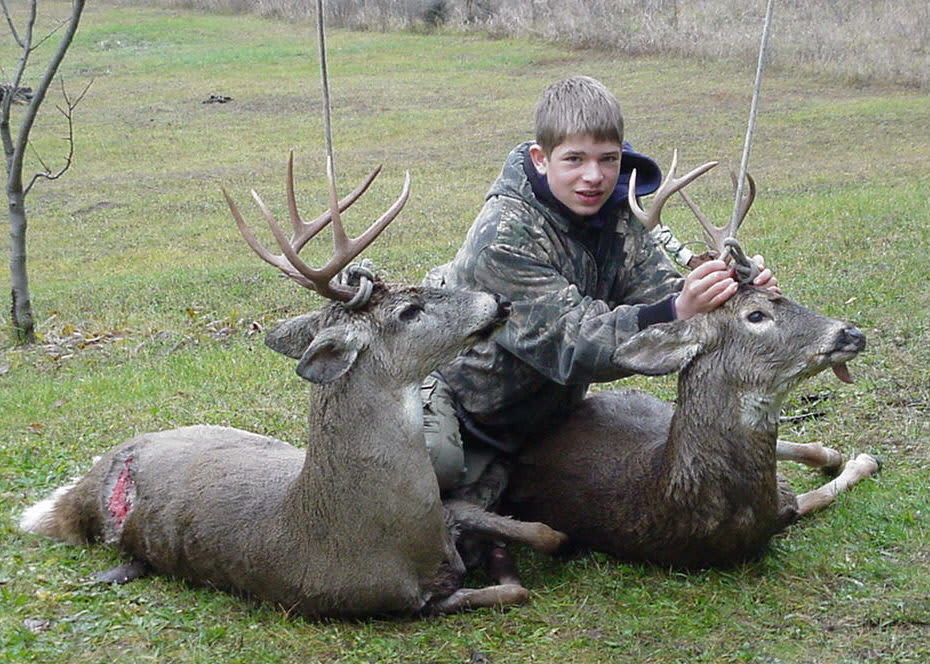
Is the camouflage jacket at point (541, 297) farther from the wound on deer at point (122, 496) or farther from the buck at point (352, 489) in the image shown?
the wound on deer at point (122, 496)

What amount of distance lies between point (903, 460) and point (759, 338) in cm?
157

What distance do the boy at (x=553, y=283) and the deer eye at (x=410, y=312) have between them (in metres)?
0.36

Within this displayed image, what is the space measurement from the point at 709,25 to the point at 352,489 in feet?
77.5

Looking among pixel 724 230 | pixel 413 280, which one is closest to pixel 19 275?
pixel 413 280

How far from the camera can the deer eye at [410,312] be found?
4500 mm

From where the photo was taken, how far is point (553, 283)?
468cm

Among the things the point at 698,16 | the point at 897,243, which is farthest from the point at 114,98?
the point at 897,243

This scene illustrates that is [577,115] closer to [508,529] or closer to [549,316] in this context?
[549,316]

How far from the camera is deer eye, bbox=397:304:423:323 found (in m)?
4.50

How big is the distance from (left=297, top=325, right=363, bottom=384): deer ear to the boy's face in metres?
1.05

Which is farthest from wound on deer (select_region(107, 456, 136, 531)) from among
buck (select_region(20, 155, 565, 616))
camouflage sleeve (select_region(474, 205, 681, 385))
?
camouflage sleeve (select_region(474, 205, 681, 385))

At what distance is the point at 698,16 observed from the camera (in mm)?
27109

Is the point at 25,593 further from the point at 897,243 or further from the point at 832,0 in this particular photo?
the point at 832,0

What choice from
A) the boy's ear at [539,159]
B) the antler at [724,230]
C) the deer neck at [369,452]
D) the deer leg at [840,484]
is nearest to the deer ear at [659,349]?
the antler at [724,230]
